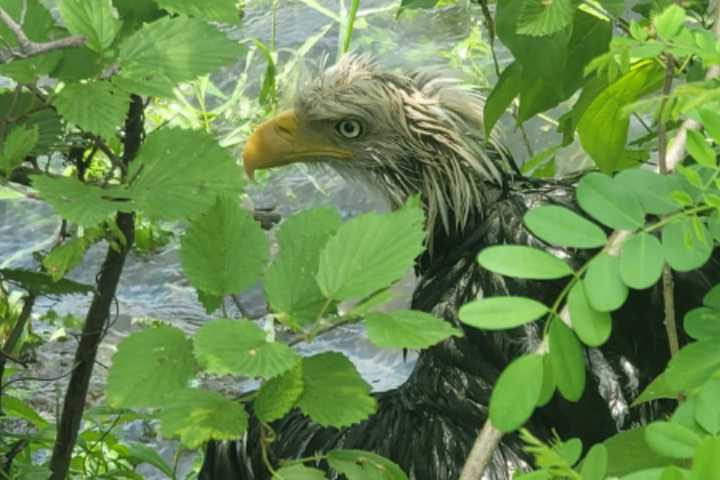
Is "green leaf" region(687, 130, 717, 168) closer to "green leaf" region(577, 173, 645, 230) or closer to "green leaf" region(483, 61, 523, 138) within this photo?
"green leaf" region(577, 173, 645, 230)

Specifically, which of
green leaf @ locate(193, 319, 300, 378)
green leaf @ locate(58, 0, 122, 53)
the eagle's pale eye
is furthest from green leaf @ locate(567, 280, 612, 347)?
the eagle's pale eye

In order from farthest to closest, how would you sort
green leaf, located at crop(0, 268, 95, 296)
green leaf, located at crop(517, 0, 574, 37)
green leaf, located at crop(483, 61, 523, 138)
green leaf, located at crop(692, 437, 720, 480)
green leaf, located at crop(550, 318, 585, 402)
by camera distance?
green leaf, located at crop(483, 61, 523, 138) → green leaf, located at crop(0, 268, 95, 296) → green leaf, located at crop(517, 0, 574, 37) → green leaf, located at crop(550, 318, 585, 402) → green leaf, located at crop(692, 437, 720, 480)

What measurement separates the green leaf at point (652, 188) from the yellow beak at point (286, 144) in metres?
1.73

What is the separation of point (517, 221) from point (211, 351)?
1373mm

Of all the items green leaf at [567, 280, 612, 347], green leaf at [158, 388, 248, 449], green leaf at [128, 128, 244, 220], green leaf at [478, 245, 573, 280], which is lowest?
green leaf at [158, 388, 248, 449]

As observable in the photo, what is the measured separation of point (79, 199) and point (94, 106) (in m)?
0.08

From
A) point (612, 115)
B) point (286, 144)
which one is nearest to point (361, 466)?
point (612, 115)

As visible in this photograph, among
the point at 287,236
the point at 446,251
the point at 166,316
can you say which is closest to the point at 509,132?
the point at 166,316

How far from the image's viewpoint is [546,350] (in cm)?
97

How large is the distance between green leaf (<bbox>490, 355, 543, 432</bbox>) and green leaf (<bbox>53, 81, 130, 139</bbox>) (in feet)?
1.32

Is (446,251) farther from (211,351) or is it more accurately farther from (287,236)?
(211,351)

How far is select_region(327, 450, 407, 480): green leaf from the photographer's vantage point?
1.15m

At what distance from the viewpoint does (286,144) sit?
2.73 m

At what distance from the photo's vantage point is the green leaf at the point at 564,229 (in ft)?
3.15
